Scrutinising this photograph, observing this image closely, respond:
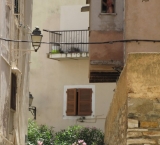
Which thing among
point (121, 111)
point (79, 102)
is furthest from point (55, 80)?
point (121, 111)

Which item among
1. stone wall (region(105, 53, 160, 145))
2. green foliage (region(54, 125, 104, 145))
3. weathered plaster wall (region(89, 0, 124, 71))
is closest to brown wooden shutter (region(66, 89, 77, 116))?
green foliage (region(54, 125, 104, 145))

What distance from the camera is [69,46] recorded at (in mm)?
26156

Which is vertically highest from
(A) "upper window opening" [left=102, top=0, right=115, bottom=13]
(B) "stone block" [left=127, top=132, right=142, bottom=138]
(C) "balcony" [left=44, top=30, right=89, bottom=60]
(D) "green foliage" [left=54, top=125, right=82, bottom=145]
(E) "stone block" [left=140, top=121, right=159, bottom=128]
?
(A) "upper window opening" [left=102, top=0, right=115, bottom=13]

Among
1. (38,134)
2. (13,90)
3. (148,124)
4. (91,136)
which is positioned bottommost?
(91,136)

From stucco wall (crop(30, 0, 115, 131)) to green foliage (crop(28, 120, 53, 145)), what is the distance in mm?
963

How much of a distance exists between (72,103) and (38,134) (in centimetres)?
274

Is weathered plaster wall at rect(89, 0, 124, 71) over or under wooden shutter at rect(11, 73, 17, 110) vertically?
over

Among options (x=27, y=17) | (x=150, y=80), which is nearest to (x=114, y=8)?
(x=27, y=17)

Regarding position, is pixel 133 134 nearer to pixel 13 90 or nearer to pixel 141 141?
pixel 141 141

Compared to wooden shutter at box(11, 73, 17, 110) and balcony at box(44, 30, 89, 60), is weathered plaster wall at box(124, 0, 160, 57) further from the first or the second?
balcony at box(44, 30, 89, 60)

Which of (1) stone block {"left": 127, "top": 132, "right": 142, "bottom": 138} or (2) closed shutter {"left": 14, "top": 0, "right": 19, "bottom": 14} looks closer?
(1) stone block {"left": 127, "top": 132, "right": 142, "bottom": 138}

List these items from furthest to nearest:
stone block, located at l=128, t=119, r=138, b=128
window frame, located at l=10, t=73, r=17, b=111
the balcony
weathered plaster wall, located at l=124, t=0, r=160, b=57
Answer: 1. the balcony
2. window frame, located at l=10, t=73, r=17, b=111
3. weathered plaster wall, located at l=124, t=0, r=160, b=57
4. stone block, located at l=128, t=119, r=138, b=128

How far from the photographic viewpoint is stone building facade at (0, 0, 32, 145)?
13961 millimetres

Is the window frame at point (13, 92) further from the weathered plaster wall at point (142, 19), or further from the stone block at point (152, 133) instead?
the stone block at point (152, 133)
